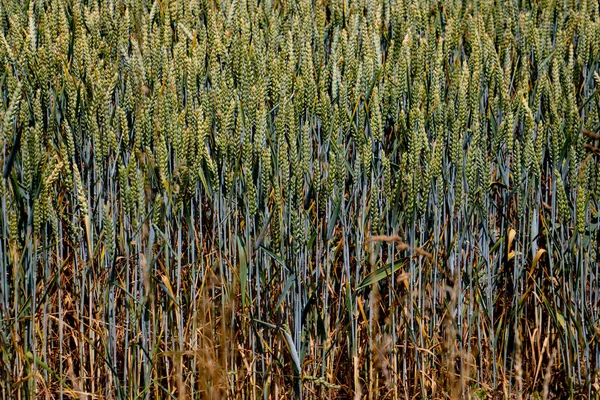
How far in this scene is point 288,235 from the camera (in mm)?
2180

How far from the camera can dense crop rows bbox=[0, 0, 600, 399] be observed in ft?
6.89

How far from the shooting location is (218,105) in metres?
2.28

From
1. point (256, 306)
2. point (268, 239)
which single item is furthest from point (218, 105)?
point (256, 306)

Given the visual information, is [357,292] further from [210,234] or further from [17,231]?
[17,231]

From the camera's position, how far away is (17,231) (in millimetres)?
2055

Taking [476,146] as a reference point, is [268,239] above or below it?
below

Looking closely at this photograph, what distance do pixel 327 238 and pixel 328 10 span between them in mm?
1746

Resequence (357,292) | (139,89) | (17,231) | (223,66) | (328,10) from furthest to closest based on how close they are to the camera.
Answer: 1. (328,10)
2. (223,66)
3. (139,89)
4. (357,292)
5. (17,231)

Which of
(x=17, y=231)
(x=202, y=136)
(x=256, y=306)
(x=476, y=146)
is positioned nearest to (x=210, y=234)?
(x=256, y=306)

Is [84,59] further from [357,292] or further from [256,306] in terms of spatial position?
[357,292]

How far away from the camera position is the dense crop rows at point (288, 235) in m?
2.10

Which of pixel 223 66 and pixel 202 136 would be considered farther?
pixel 223 66

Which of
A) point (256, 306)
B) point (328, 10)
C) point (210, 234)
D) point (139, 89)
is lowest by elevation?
point (256, 306)

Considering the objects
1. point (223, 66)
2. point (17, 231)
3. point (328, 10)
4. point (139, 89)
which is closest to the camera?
point (17, 231)
